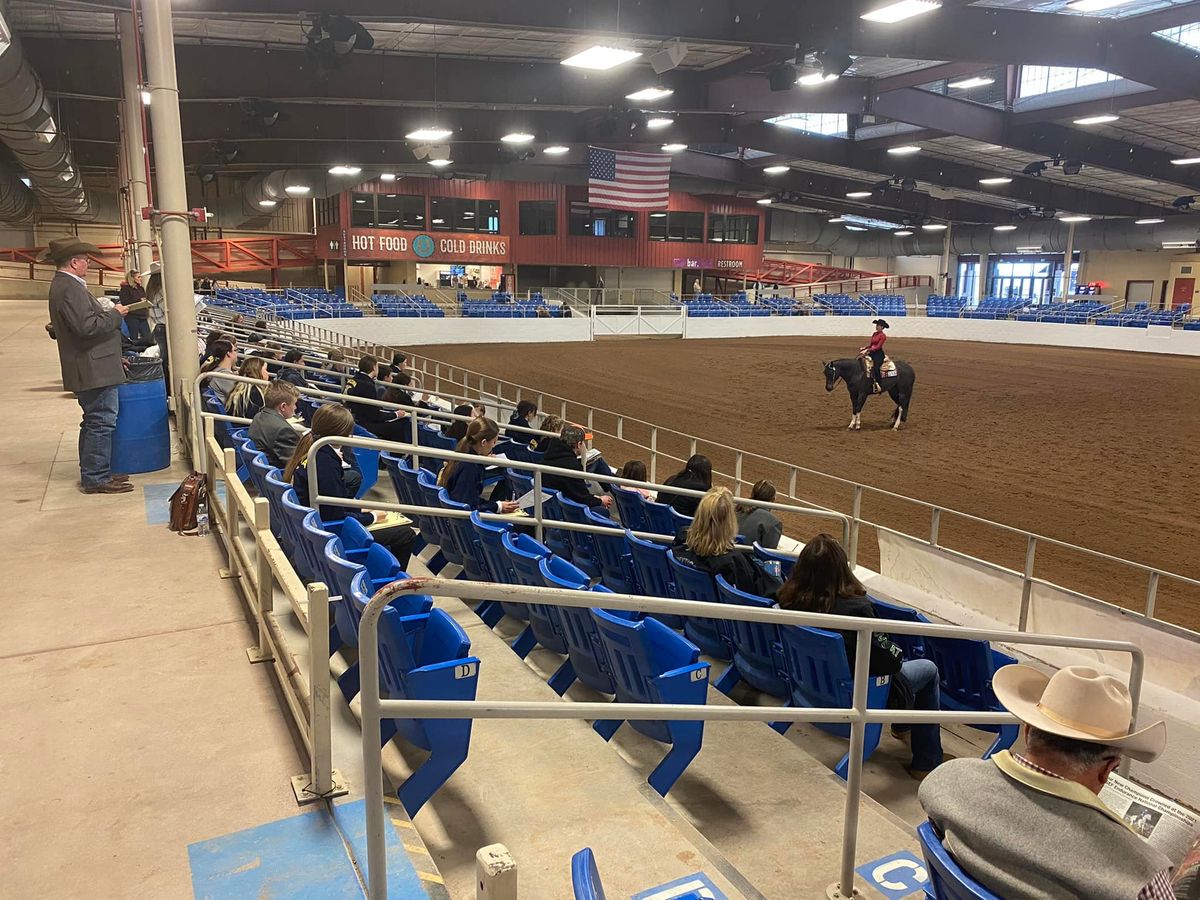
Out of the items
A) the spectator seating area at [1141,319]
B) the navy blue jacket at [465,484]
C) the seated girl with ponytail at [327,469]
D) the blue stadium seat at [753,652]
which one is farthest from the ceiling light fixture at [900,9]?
the spectator seating area at [1141,319]

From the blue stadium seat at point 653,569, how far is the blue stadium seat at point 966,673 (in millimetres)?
1719

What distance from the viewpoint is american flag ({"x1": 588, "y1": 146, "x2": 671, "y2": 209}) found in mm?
28406

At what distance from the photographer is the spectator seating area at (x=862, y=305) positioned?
43.9 metres

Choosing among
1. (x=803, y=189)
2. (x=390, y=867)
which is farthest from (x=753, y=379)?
(x=390, y=867)

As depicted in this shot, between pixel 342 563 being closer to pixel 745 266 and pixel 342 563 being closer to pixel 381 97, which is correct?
pixel 381 97

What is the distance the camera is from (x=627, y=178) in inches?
1120

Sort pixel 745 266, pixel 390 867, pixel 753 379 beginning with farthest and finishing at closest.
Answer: pixel 745 266 → pixel 753 379 → pixel 390 867

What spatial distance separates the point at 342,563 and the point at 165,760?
3.37 ft

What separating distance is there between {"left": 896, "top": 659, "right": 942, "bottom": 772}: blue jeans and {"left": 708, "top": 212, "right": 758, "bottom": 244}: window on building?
4478 centimetres

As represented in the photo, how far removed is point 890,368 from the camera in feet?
54.1

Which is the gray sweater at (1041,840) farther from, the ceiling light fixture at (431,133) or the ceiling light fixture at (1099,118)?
the ceiling light fixture at (1099,118)

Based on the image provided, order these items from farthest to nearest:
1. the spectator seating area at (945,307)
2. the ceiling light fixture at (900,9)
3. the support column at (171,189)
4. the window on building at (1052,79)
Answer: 1. the spectator seating area at (945,307)
2. the window on building at (1052,79)
3. the ceiling light fixture at (900,9)
4. the support column at (171,189)

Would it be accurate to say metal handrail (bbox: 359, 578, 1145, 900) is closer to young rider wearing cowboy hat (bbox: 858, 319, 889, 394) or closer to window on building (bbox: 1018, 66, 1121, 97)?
young rider wearing cowboy hat (bbox: 858, 319, 889, 394)

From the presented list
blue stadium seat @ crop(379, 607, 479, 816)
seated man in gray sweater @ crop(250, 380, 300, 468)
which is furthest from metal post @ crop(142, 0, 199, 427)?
blue stadium seat @ crop(379, 607, 479, 816)
